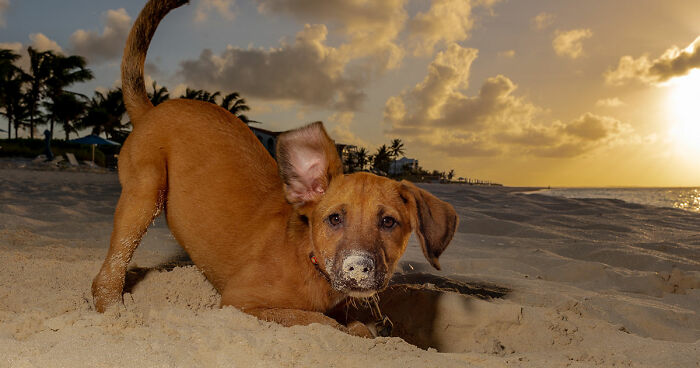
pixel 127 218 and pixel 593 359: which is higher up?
pixel 127 218

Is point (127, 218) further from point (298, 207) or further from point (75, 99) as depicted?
point (75, 99)

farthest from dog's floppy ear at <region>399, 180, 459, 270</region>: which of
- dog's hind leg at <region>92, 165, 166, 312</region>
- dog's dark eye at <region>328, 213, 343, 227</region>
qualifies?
dog's hind leg at <region>92, 165, 166, 312</region>

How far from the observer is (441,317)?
3512mm

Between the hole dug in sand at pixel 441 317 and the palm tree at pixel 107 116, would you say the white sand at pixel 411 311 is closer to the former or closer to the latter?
the hole dug in sand at pixel 441 317

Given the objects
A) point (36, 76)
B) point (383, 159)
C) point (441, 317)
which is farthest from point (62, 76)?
point (441, 317)

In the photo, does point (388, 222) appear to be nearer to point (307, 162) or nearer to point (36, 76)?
point (307, 162)

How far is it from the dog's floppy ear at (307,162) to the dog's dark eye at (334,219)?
287 millimetres

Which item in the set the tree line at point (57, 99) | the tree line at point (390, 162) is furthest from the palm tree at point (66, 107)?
the tree line at point (390, 162)

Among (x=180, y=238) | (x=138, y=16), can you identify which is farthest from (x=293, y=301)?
(x=138, y=16)

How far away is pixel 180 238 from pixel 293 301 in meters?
1.30

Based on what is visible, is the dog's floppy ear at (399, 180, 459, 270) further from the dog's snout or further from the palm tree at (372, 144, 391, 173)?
the palm tree at (372, 144, 391, 173)

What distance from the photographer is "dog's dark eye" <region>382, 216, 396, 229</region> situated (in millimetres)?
2484

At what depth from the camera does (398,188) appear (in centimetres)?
271

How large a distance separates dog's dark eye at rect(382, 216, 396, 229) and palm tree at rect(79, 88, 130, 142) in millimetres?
57220
